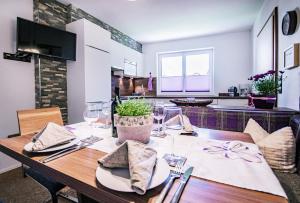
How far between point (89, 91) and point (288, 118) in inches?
99.8

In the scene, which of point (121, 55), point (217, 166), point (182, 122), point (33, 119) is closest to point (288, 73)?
point (182, 122)

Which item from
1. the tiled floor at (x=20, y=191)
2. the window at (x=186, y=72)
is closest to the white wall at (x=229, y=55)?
the window at (x=186, y=72)

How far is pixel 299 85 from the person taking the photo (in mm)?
1631

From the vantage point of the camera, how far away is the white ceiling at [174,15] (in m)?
2.91

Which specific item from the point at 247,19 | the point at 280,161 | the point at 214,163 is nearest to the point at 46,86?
the point at 214,163


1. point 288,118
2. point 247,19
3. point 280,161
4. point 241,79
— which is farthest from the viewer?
point 241,79

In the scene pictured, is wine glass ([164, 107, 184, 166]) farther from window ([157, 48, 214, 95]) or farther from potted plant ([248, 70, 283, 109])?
window ([157, 48, 214, 95])

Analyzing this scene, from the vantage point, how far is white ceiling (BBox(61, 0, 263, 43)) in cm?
291

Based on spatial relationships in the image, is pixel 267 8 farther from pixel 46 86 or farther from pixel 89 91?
pixel 46 86

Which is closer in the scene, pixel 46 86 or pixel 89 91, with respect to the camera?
pixel 46 86

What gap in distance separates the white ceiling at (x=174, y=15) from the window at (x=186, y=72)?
665 millimetres

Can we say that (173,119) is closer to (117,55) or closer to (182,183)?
(182,183)

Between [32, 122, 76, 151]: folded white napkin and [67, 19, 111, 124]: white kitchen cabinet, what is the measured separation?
1.79 meters

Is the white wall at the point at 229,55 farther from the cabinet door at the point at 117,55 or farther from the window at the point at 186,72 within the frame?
the cabinet door at the point at 117,55
